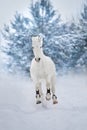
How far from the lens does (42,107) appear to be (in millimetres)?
2156

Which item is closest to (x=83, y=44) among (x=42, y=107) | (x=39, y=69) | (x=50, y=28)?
(x=50, y=28)

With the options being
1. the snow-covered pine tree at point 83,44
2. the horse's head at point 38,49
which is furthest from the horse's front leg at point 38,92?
the snow-covered pine tree at point 83,44

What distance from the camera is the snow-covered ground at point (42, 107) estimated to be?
2.12 metres

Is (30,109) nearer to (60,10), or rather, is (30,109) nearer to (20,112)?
(20,112)

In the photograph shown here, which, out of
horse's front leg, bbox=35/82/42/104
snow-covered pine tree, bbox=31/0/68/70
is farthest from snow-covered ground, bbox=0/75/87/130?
snow-covered pine tree, bbox=31/0/68/70

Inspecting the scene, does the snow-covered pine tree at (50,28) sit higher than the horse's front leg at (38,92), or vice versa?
the snow-covered pine tree at (50,28)

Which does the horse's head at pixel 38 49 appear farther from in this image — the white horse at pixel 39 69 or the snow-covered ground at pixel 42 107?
the snow-covered ground at pixel 42 107

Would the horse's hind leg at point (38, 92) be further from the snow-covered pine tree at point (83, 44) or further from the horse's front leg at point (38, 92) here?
the snow-covered pine tree at point (83, 44)

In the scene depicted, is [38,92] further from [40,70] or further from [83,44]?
[83,44]

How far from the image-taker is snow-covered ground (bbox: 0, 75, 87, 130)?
6.97 feet

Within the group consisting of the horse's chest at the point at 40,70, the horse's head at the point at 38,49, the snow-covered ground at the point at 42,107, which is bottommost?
the snow-covered ground at the point at 42,107

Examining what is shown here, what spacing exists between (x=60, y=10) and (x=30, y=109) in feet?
2.22

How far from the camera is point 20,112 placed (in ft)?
7.02

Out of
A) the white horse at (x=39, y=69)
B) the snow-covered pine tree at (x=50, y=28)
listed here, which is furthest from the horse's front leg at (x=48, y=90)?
the snow-covered pine tree at (x=50, y=28)
